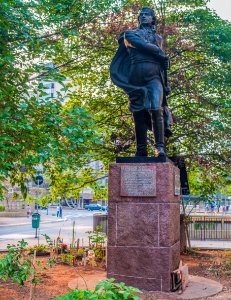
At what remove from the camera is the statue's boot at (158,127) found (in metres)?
7.64

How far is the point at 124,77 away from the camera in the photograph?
8195mm

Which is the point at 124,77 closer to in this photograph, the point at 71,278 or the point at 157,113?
the point at 157,113

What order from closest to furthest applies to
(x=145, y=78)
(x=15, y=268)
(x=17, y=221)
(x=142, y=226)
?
(x=15, y=268) → (x=142, y=226) → (x=145, y=78) → (x=17, y=221)

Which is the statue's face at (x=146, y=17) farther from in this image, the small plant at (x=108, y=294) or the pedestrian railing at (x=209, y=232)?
the pedestrian railing at (x=209, y=232)

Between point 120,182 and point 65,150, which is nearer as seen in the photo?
point 120,182

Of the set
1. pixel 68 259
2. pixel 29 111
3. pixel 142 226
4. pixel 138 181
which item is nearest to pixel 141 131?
pixel 138 181

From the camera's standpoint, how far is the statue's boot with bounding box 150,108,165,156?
7639mm

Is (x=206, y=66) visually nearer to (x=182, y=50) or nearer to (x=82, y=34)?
(x=182, y=50)

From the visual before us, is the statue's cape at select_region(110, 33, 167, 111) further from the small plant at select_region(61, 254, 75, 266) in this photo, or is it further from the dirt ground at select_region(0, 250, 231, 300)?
the small plant at select_region(61, 254, 75, 266)

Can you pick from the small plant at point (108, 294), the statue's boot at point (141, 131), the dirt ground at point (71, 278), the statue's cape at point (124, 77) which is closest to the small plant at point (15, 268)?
the dirt ground at point (71, 278)

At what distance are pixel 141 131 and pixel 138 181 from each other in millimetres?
1191

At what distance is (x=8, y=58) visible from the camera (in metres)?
8.20

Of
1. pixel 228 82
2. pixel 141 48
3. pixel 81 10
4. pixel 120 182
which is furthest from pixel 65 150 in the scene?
pixel 228 82

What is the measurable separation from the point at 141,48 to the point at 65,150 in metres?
2.88
